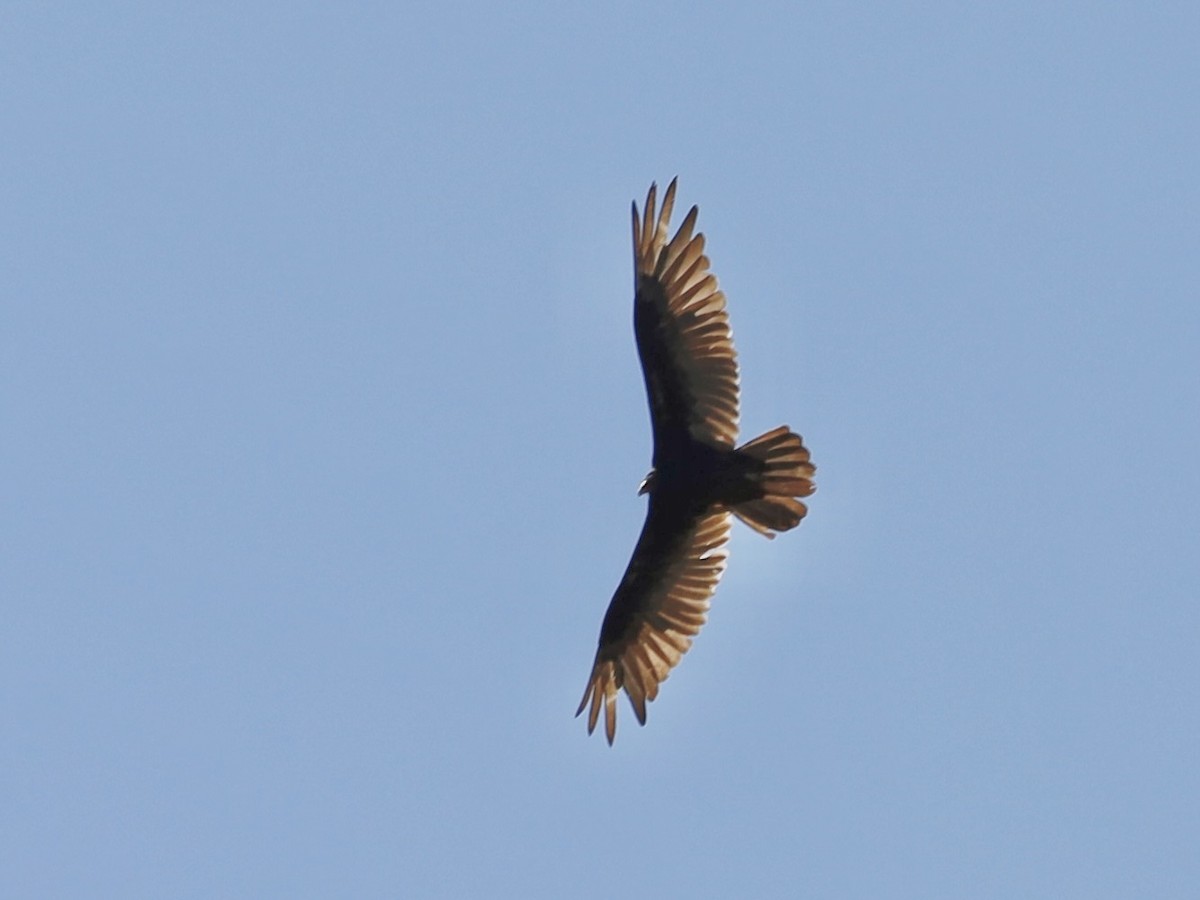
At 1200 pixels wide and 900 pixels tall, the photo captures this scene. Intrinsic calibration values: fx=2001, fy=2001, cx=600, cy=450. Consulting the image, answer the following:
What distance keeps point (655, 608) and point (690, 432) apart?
1.53 m

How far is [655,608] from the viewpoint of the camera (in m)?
15.7

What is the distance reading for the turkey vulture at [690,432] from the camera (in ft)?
48.6

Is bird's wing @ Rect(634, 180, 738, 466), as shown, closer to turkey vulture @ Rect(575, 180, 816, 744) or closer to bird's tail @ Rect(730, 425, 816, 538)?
turkey vulture @ Rect(575, 180, 816, 744)

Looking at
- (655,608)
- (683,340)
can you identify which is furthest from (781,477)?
(655,608)

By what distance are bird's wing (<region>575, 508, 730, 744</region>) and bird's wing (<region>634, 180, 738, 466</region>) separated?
805 mm

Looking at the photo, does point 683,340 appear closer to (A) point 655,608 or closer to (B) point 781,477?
(B) point 781,477

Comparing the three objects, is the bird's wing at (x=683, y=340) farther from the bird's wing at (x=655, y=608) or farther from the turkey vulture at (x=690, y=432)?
the bird's wing at (x=655, y=608)

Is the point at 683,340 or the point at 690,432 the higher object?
the point at 683,340

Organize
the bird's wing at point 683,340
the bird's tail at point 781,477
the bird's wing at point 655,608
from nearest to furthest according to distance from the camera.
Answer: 1. the bird's tail at point 781,477
2. the bird's wing at point 683,340
3. the bird's wing at point 655,608

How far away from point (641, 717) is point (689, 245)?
364 cm

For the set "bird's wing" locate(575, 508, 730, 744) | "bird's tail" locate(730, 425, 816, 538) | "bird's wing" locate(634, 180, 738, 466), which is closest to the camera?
"bird's tail" locate(730, 425, 816, 538)

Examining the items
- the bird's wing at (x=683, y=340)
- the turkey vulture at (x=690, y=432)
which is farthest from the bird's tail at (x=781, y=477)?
the bird's wing at (x=683, y=340)

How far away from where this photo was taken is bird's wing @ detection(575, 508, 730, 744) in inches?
612

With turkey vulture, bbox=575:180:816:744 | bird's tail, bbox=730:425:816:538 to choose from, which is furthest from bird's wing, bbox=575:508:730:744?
bird's tail, bbox=730:425:816:538
